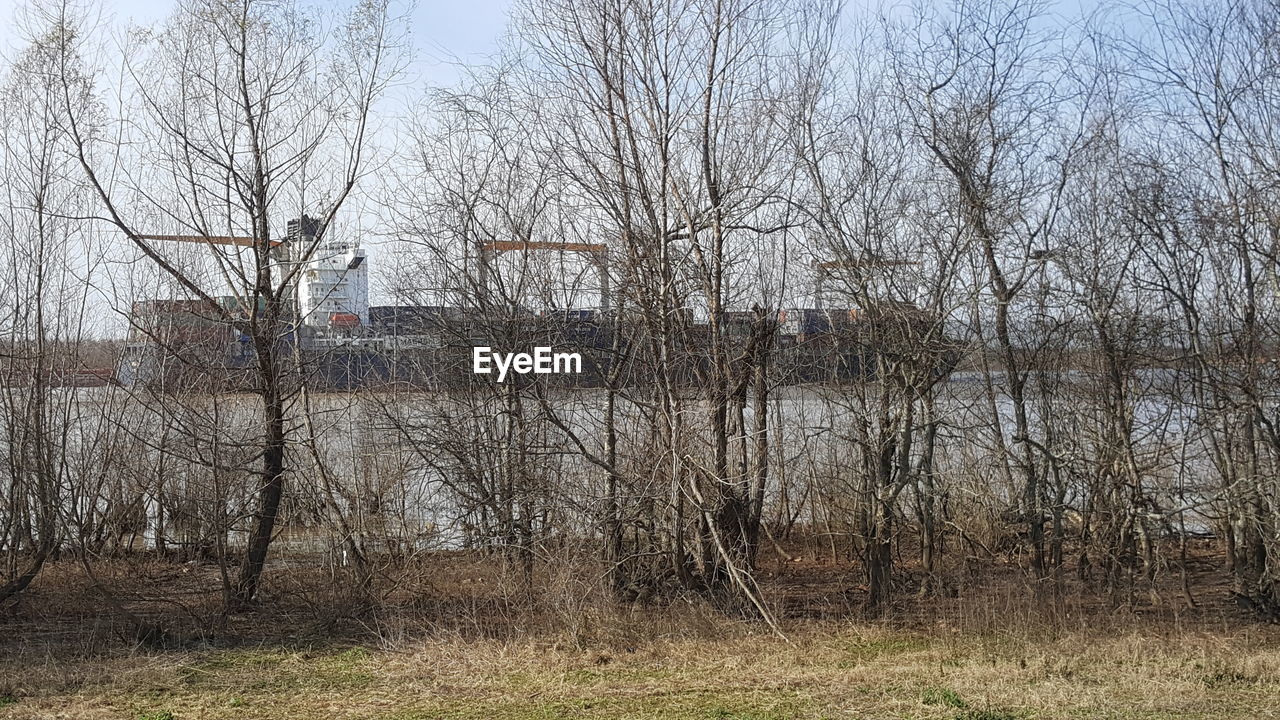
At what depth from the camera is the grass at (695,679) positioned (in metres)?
6.52

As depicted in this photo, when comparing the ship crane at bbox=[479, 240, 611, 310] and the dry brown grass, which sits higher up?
the ship crane at bbox=[479, 240, 611, 310]

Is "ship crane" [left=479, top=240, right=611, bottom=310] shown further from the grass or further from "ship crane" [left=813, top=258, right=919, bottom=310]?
the grass

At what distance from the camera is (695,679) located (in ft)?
25.1

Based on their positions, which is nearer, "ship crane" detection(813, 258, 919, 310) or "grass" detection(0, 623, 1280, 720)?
"grass" detection(0, 623, 1280, 720)

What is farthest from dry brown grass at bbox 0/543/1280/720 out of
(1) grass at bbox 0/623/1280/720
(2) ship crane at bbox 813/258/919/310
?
(2) ship crane at bbox 813/258/919/310

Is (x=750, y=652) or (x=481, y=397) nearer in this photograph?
(x=750, y=652)

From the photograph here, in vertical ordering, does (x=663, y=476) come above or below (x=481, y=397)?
below

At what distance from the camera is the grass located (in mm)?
6523

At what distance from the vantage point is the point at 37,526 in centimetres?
1137

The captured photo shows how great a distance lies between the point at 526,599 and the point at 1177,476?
6.68m

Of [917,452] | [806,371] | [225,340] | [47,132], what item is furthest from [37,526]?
[917,452]

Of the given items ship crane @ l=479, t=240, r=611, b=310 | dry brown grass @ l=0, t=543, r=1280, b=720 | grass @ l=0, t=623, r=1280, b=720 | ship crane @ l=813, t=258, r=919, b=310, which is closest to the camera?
grass @ l=0, t=623, r=1280, b=720

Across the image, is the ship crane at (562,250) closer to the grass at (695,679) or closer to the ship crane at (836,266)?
the ship crane at (836,266)

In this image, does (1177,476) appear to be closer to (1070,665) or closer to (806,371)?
(1070,665)
